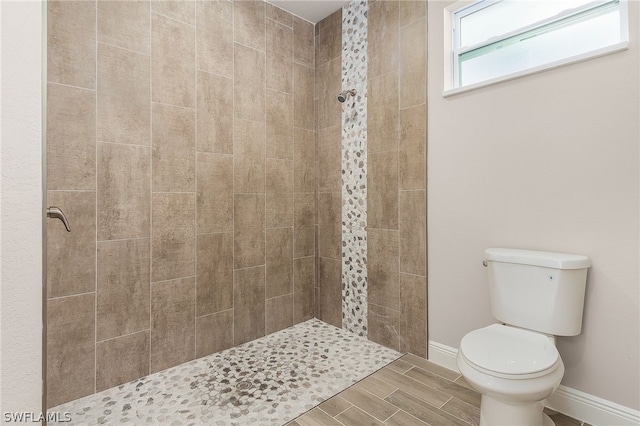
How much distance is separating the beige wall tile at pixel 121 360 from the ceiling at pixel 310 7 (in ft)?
8.69

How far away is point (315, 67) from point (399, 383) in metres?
2.61

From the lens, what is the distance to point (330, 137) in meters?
2.89

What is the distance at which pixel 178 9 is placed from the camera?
218 centimetres

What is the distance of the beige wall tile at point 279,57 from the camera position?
2693 millimetres

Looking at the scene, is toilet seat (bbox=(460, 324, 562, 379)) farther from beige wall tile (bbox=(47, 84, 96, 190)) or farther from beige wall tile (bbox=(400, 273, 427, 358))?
beige wall tile (bbox=(47, 84, 96, 190))

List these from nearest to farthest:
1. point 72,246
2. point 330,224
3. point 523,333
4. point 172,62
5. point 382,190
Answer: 1. point 523,333
2. point 72,246
3. point 172,62
4. point 382,190
5. point 330,224

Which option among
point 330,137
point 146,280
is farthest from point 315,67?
Result: point 146,280

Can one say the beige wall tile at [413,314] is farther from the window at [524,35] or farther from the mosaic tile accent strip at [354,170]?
the window at [524,35]

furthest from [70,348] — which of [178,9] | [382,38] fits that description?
[382,38]

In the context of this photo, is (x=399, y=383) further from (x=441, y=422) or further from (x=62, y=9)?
(x=62, y=9)

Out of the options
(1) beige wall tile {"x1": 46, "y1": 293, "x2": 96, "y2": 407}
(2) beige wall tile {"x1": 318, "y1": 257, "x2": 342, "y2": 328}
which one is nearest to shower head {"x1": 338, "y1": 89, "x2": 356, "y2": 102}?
(2) beige wall tile {"x1": 318, "y1": 257, "x2": 342, "y2": 328}

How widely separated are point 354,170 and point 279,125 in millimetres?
732

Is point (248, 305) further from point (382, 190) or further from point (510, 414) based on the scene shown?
point (510, 414)

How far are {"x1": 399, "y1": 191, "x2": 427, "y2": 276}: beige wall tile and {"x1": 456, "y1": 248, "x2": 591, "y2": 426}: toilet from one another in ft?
1.49
